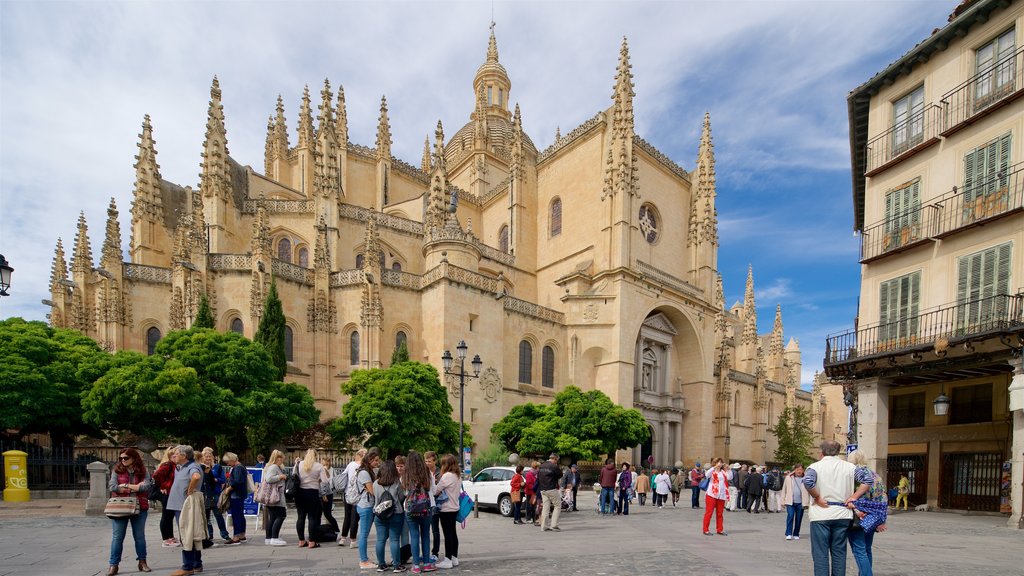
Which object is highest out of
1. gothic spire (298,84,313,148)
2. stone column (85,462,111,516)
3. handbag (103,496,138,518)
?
gothic spire (298,84,313,148)

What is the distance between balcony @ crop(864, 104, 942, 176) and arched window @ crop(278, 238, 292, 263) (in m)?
26.2

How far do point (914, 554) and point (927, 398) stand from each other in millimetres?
11145

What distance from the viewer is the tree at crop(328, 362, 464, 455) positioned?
769 inches

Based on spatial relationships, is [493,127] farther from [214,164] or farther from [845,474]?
[845,474]

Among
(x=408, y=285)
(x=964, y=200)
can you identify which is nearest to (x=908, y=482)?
(x=964, y=200)

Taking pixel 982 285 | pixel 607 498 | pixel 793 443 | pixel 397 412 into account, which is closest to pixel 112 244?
pixel 397 412

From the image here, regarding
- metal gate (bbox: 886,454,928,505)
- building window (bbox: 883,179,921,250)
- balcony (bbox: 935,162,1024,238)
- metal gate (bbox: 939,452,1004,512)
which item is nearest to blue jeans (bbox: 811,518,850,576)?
balcony (bbox: 935,162,1024,238)

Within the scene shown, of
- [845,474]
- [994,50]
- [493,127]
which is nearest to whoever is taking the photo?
[845,474]

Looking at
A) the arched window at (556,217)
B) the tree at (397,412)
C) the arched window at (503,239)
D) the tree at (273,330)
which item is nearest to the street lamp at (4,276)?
the tree at (397,412)

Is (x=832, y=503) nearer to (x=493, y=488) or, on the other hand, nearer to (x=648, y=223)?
(x=493, y=488)

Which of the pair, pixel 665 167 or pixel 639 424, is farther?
pixel 665 167

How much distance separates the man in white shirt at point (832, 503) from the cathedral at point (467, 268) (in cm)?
2019

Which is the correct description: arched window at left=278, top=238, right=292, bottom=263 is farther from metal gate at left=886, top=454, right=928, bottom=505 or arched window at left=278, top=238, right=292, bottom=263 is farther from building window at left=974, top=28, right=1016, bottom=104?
building window at left=974, top=28, right=1016, bottom=104

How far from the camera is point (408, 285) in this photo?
27.6 metres
